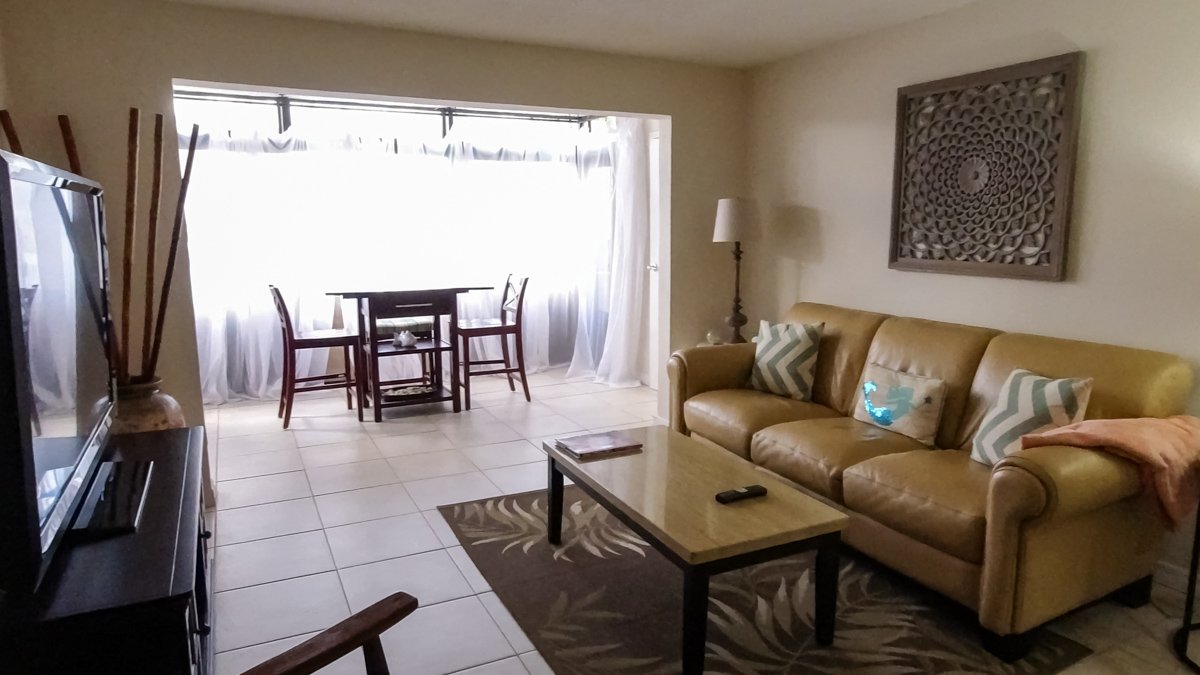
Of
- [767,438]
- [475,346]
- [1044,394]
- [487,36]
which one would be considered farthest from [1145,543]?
[475,346]

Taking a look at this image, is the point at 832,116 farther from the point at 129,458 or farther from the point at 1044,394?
the point at 129,458

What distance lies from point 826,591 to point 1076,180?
1911 mm

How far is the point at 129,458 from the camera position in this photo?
2031mm

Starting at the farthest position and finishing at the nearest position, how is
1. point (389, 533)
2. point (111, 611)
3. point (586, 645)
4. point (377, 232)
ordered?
1. point (377, 232)
2. point (389, 533)
3. point (586, 645)
4. point (111, 611)

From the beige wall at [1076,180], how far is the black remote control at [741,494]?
5.18ft

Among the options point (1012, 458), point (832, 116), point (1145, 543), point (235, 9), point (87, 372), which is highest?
point (235, 9)

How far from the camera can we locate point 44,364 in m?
1.34

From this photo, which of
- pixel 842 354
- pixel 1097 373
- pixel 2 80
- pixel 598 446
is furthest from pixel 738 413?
pixel 2 80

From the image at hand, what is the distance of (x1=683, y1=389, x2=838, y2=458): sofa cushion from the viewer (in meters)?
3.22

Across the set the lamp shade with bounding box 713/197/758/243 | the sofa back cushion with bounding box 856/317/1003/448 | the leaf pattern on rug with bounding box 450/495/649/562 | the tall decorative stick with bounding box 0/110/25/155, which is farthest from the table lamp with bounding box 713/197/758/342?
the tall decorative stick with bounding box 0/110/25/155

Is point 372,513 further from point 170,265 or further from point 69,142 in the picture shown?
point 69,142

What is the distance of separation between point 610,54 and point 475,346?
278cm

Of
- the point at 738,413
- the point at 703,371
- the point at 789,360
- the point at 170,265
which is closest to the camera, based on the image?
the point at 170,265

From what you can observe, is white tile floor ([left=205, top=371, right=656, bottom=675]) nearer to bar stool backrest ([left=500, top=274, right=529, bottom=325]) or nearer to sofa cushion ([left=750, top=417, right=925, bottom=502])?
bar stool backrest ([left=500, top=274, right=529, bottom=325])
